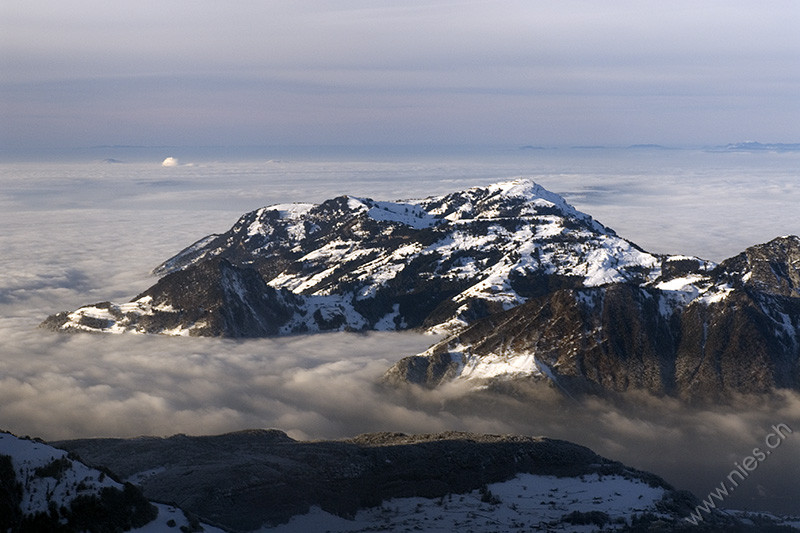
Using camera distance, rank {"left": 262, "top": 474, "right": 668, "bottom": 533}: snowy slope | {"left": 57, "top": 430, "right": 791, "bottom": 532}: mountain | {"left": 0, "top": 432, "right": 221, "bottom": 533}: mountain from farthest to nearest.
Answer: {"left": 57, "top": 430, "right": 791, "bottom": 532}: mountain → {"left": 262, "top": 474, "right": 668, "bottom": 533}: snowy slope → {"left": 0, "top": 432, "right": 221, "bottom": 533}: mountain

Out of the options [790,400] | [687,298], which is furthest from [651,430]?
[687,298]

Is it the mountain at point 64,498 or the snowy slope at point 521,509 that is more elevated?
the mountain at point 64,498

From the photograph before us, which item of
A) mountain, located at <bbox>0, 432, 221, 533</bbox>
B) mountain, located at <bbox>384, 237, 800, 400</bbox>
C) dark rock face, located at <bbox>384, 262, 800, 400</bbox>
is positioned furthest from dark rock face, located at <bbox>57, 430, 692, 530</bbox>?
dark rock face, located at <bbox>384, 262, 800, 400</bbox>

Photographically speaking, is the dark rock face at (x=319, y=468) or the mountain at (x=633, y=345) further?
the mountain at (x=633, y=345)

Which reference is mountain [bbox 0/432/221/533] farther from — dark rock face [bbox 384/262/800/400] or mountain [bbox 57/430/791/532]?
dark rock face [bbox 384/262/800/400]

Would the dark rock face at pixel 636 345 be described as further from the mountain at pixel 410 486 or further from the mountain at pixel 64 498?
the mountain at pixel 64 498

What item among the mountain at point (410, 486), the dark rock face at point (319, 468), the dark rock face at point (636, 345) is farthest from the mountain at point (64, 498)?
the dark rock face at point (636, 345)
